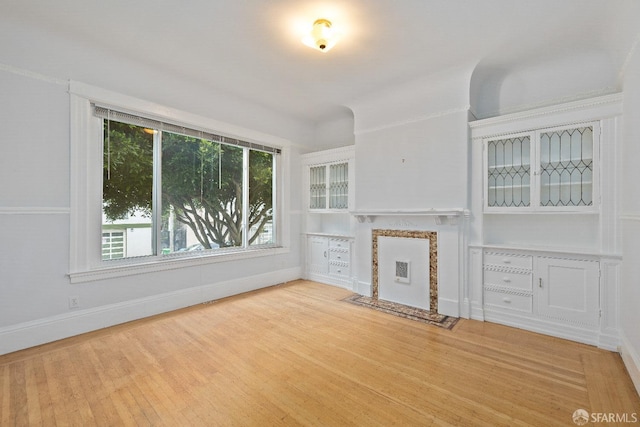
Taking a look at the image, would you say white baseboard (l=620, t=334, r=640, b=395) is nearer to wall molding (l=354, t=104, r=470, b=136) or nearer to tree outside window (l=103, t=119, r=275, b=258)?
wall molding (l=354, t=104, r=470, b=136)

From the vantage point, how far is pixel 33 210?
2.79 metres

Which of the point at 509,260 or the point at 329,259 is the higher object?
the point at 509,260

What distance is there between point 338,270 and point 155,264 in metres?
2.83

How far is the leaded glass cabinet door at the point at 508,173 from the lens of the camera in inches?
129

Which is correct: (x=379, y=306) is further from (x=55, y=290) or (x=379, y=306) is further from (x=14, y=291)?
(x=14, y=291)

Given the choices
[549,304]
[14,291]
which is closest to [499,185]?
[549,304]

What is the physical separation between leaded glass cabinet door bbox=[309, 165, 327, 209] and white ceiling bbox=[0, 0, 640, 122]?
192 cm

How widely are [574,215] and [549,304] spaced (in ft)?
3.42

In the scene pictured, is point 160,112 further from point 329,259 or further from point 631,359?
point 631,359

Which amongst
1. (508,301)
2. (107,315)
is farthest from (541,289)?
(107,315)

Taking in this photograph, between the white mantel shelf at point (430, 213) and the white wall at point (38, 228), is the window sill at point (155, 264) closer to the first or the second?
the white wall at point (38, 228)

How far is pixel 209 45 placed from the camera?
3061mm

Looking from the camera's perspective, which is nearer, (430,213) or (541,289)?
(541,289)

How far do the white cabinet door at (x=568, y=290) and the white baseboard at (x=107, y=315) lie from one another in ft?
12.9
